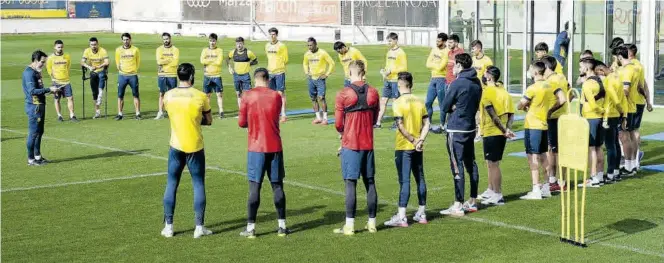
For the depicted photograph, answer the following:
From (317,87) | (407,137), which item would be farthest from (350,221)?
(317,87)

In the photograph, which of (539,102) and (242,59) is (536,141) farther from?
(242,59)

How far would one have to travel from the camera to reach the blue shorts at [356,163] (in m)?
12.5

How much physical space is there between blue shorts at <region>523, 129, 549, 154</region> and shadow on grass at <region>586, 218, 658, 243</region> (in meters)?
2.00

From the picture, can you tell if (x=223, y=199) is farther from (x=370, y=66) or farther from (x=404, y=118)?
(x=370, y=66)

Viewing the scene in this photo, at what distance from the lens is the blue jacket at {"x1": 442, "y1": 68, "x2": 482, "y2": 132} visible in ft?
44.6

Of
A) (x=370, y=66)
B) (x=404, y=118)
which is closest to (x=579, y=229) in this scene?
(x=404, y=118)

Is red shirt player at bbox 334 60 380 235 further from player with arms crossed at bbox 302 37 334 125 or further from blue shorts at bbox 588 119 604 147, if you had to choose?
player with arms crossed at bbox 302 37 334 125

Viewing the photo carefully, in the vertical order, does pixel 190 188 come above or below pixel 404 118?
below

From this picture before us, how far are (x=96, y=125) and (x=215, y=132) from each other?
11.2 ft

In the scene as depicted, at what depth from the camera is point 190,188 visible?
15914 millimetres

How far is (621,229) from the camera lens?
1273cm

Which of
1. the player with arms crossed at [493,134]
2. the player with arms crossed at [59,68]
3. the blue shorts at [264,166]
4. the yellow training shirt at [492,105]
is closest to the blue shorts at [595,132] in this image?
the yellow training shirt at [492,105]

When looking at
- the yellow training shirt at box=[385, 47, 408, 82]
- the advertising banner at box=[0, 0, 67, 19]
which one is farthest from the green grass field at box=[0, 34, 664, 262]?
the advertising banner at box=[0, 0, 67, 19]

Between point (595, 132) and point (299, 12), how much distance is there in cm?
4113
